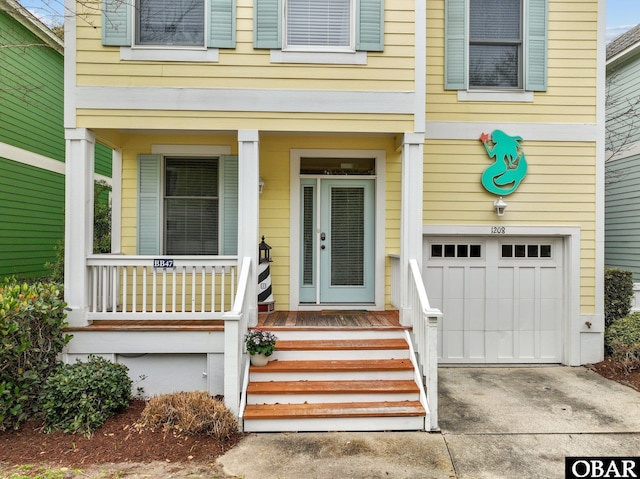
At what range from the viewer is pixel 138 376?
4.47 m

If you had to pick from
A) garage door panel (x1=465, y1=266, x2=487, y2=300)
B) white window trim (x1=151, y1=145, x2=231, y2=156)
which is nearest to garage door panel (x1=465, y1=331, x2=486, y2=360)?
garage door panel (x1=465, y1=266, x2=487, y2=300)

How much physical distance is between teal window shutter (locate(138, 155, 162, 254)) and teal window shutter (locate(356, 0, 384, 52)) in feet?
10.1

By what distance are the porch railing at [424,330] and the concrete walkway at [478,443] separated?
1.17ft

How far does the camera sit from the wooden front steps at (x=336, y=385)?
3715mm

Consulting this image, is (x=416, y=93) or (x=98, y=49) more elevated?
(x=98, y=49)

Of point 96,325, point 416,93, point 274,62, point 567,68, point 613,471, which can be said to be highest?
point 567,68

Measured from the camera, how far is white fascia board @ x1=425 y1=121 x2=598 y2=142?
5.55m

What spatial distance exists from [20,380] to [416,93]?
4.96 m

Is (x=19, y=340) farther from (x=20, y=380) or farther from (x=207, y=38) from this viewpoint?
(x=207, y=38)

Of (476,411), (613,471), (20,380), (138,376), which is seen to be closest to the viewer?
(613,471)

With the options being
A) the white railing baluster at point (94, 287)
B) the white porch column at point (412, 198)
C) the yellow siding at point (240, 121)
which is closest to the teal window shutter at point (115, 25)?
the yellow siding at point (240, 121)

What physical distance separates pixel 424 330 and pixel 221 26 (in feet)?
13.2

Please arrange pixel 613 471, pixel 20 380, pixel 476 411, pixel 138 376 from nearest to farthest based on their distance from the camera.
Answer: pixel 613 471 < pixel 20 380 < pixel 476 411 < pixel 138 376

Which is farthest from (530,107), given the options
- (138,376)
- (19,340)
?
(19,340)
